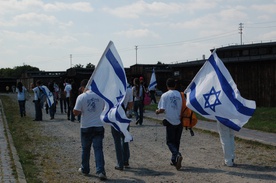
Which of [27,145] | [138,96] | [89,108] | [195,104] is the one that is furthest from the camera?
[138,96]

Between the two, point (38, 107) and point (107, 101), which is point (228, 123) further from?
point (38, 107)

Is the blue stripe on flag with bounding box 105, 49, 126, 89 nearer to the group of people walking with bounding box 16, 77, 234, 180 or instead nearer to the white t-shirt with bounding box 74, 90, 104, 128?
the group of people walking with bounding box 16, 77, 234, 180

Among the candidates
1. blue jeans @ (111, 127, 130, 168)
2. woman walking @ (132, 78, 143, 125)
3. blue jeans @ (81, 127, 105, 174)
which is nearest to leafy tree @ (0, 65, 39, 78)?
woman walking @ (132, 78, 143, 125)

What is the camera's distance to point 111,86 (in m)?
8.46

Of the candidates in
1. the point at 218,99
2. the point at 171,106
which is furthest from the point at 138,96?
the point at 171,106

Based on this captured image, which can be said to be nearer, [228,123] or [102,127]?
[102,127]

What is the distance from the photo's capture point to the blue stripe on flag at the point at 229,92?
29.7 ft

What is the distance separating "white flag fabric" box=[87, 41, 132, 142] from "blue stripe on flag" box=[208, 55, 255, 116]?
2106 mm

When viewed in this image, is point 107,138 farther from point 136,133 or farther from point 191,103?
point 191,103

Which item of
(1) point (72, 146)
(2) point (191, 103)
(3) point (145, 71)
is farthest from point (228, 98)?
(3) point (145, 71)

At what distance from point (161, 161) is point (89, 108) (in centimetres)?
243

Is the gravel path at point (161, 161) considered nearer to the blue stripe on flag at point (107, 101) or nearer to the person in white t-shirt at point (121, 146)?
the person in white t-shirt at point (121, 146)

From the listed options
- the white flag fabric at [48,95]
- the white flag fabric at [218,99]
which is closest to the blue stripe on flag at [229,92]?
the white flag fabric at [218,99]

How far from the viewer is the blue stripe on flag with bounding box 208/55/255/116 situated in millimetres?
9062
